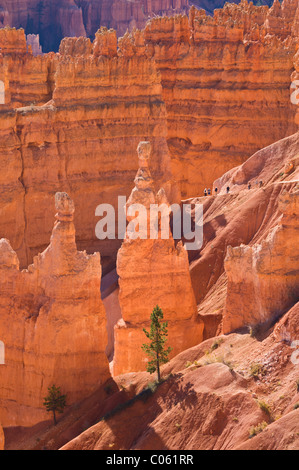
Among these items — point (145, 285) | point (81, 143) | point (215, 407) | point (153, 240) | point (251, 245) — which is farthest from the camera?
point (81, 143)

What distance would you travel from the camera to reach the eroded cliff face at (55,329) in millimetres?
31281

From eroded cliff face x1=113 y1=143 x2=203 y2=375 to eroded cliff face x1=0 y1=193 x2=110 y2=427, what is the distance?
8.87 feet

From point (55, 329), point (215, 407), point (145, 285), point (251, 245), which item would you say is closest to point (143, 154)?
point (145, 285)

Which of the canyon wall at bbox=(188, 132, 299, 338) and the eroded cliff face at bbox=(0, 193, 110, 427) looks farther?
the eroded cliff face at bbox=(0, 193, 110, 427)

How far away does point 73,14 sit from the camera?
115 metres

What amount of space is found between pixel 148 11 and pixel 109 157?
7556 cm

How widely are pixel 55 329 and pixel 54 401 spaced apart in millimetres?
2169

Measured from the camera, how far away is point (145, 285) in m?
34.6

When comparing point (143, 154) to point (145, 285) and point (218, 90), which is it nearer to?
point (145, 285)

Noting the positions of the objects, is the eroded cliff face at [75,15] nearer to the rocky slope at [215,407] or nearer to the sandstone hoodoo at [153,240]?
the sandstone hoodoo at [153,240]

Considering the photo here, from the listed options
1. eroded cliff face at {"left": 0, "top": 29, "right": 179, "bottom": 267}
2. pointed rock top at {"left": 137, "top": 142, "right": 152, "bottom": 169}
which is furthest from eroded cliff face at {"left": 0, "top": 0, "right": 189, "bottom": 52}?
pointed rock top at {"left": 137, "top": 142, "right": 152, "bottom": 169}

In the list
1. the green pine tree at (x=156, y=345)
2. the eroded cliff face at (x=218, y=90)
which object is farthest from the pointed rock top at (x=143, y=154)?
the eroded cliff face at (x=218, y=90)

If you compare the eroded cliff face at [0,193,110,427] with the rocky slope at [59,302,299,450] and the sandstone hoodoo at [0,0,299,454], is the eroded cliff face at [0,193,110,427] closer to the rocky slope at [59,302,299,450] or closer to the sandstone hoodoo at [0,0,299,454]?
the sandstone hoodoo at [0,0,299,454]

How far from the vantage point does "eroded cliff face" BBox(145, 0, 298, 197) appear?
59.5 metres
